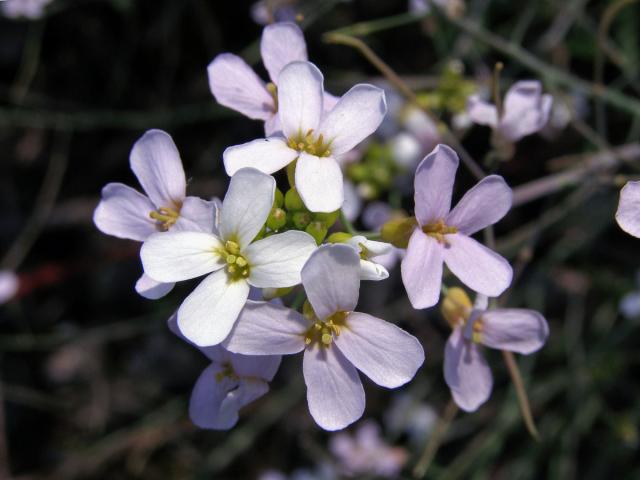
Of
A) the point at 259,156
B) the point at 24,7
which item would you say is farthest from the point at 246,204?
the point at 24,7

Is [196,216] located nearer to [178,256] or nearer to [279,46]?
[178,256]

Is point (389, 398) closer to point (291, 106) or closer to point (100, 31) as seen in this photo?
point (291, 106)

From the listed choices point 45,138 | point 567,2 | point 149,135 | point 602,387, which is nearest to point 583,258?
point 602,387

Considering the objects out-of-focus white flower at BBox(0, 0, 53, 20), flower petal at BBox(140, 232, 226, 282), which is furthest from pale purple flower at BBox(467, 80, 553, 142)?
out-of-focus white flower at BBox(0, 0, 53, 20)

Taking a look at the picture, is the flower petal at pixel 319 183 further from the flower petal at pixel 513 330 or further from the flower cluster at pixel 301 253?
the flower petal at pixel 513 330

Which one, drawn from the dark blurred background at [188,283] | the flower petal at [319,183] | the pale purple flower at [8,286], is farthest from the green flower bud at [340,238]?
the pale purple flower at [8,286]

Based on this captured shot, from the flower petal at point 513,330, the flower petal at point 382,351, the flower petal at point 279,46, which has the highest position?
the flower petal at point 279,46

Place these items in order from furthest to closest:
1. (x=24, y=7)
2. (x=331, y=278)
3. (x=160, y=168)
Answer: (x=24, y=7)
(x=160, y=168)
(x=331, y=278)
